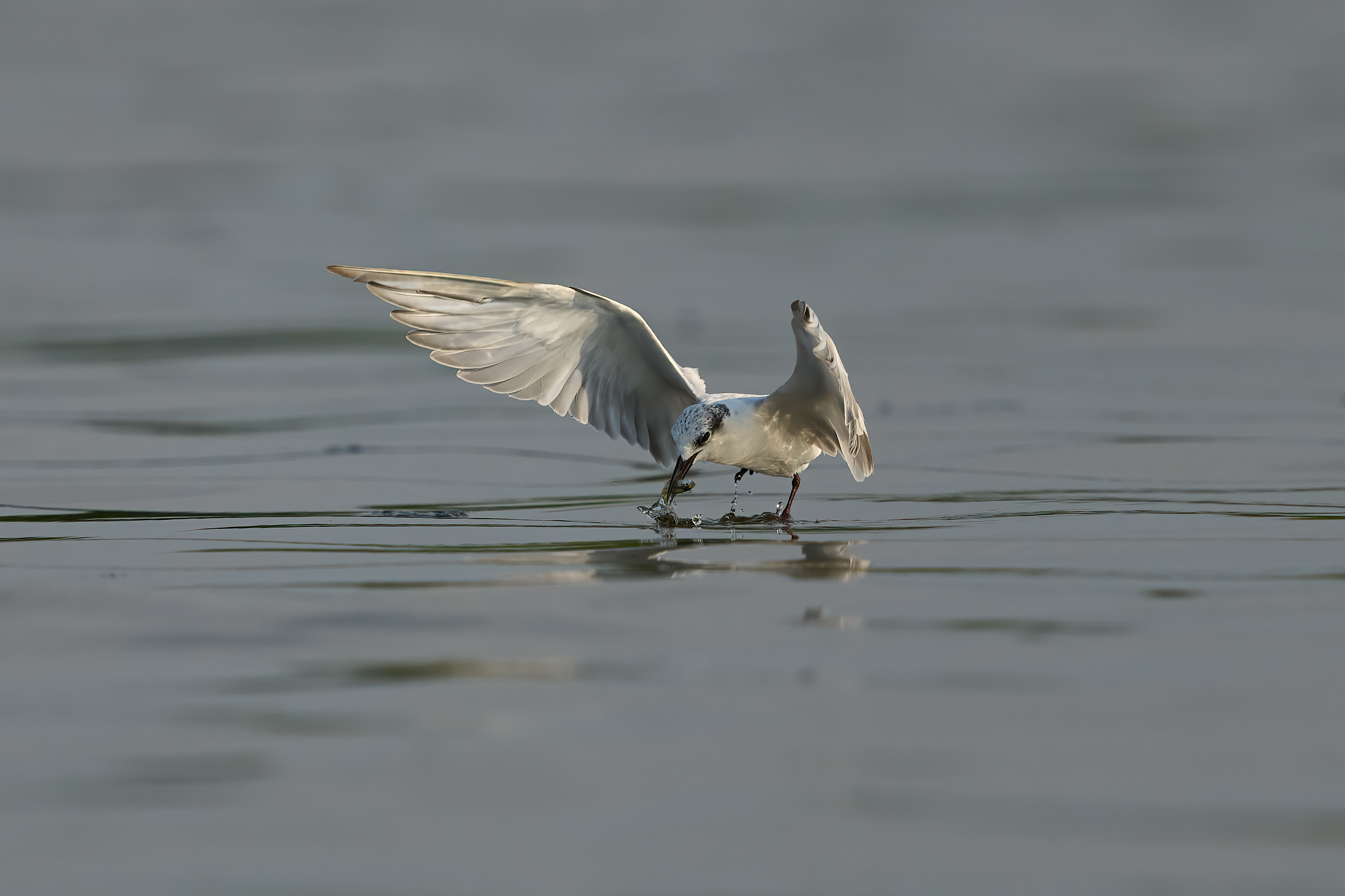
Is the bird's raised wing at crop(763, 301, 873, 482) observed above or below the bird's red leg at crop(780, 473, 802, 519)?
above

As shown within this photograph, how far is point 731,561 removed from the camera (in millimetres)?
7125

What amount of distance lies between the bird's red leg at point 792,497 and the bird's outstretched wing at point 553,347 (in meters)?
0.75

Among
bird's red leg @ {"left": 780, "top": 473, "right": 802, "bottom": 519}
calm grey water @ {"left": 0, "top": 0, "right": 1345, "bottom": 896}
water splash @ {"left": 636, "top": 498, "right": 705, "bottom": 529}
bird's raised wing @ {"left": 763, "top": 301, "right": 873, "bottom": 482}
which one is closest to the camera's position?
calm grey water @ {"left": 0, "top": 0, "right": 1345, "bottom": 896}

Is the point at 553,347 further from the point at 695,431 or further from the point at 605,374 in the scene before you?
the point at 695,431

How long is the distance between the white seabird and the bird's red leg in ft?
0.08

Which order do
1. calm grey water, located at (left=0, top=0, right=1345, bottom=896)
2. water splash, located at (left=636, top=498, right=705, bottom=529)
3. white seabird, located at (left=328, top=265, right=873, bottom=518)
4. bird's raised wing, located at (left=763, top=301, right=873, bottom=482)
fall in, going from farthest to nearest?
1. white seabird, located at (left=328, top=265, right=873, bottom=518)
2. water splash, located at (left=636, top=498, right=705, bottom=529)
3. bird's raised wing, located at (left=763, top=301, right=873, bottom=482)
4. calm grey water, located at (left=0, top=0, right=1345, bottom=896)

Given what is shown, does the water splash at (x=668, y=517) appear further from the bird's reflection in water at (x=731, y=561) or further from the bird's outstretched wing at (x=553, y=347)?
the bird's outstretched wing at (x=553, y=347)

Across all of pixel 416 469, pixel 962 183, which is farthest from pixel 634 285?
pixel 962 183

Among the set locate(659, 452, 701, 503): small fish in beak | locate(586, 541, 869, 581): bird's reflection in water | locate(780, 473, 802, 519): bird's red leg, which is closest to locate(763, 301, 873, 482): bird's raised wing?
locate(780, 473, 802, 519): bird's red leg

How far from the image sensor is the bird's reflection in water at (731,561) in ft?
22.3

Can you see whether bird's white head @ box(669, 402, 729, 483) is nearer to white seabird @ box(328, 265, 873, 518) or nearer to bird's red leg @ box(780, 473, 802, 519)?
white seabird @ box(328, 265, 873, 518)

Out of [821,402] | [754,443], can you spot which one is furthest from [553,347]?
[821,402]

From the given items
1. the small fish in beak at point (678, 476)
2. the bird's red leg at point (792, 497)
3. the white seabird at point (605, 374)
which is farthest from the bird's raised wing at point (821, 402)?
the small fish in beak at point (678, 476)

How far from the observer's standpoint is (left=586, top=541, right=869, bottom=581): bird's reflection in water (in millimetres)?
6801
